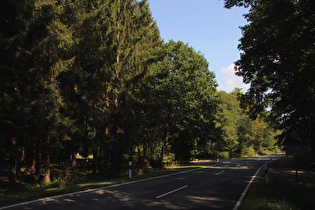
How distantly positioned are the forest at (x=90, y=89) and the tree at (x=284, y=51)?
49.9 inches

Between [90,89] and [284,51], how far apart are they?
44.9 feet

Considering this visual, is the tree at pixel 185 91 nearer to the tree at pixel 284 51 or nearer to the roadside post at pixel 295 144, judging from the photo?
the tree at pixel 284 51

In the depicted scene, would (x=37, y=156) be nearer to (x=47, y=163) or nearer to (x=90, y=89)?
(x=47, y=163)

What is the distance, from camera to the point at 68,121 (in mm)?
13430

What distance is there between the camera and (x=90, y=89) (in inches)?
659

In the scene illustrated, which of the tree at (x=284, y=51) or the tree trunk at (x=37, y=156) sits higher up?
the tree at (x=284, y=51)

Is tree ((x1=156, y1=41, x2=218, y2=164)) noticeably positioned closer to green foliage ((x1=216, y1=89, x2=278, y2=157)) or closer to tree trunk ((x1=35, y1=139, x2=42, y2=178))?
tree trunk ((x1=35, y1=139, x2=42, y2=178))

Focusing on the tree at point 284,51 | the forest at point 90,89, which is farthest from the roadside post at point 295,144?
the forest at point 90,89

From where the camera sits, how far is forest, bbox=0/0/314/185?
1186 centimetres

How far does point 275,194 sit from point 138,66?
1479cm

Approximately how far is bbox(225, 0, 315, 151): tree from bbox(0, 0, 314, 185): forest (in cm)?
127

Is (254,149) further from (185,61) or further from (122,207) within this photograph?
(122,207)

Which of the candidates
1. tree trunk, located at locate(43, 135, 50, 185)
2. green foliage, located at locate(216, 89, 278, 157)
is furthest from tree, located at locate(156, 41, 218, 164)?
green foliage, located at locate(216, 89, 278, 157)

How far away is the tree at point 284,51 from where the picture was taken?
8.37 m
